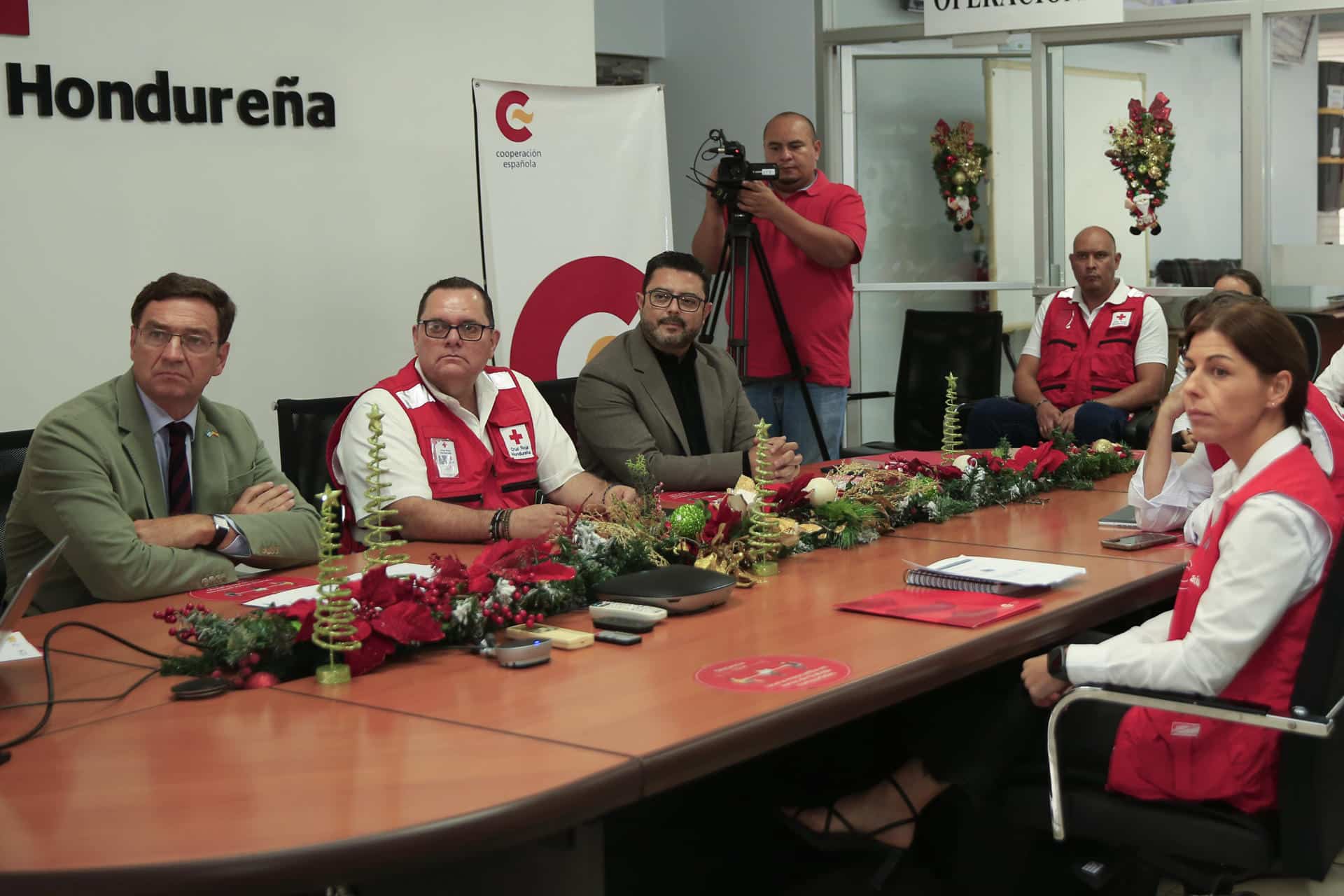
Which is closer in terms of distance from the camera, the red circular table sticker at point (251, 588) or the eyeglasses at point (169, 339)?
the red circular table sticker at point (251, 588)

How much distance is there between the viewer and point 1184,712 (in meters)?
1.84

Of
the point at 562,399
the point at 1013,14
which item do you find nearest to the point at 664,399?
the point at 562,399

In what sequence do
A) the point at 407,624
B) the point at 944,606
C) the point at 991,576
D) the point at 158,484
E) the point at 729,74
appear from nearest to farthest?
1. the point at 407,624
2. the point at 944,606
3. the point at 991,576
4. the point at 158,484
5. the point at 729,74

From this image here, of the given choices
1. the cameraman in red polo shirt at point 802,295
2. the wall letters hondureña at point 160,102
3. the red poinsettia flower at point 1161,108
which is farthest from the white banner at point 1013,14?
the wall letters hondureña at point 160,102

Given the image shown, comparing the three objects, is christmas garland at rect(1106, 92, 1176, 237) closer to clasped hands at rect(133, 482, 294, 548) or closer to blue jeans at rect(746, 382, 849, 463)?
blue jeans at rect(746, 382, 849, 463)

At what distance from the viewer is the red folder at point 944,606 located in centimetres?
212

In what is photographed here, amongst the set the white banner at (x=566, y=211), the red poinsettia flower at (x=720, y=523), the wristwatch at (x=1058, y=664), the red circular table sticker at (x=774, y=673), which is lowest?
the wristwatch at (x=1058, y=664)

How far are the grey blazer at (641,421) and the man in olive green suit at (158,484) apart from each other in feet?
3.21

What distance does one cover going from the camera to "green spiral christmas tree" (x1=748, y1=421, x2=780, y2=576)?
2.50 meters

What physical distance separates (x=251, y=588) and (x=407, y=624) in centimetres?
68

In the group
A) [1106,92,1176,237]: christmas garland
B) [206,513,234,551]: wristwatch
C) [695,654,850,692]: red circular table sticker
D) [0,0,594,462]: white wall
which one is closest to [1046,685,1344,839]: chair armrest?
[695,654,850,692]: red circular table sticker

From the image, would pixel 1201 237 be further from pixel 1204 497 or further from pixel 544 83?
pixel 1204 497

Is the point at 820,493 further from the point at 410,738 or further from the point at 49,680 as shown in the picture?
the point at 49,680

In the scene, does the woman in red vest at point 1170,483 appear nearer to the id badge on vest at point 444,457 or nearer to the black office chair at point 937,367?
the id badge on vest at point 444,457
